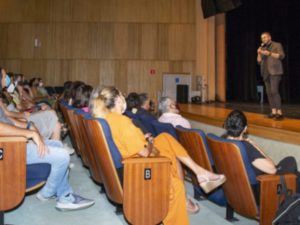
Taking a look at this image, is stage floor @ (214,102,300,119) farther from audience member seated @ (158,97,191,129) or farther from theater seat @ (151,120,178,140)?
theater seat @ (151,120,178,140)

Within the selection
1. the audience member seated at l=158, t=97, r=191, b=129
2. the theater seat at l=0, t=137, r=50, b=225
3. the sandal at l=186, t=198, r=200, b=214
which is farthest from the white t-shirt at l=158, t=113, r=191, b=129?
the theater seat at l=0, t=137, r=50, b=225

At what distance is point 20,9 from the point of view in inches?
454

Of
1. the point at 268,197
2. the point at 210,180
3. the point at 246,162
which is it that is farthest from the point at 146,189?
the point at 268,197

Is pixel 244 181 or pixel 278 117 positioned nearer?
pixel 244 181

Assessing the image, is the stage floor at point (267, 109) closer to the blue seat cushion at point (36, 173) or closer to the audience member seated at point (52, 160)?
the audience member seated at point (52, 160)

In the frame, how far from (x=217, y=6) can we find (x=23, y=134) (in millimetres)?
8122

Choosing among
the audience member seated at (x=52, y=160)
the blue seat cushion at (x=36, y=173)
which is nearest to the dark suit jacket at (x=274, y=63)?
the audience member seated at (x=52, y=160)

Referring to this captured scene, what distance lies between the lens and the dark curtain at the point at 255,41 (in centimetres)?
1074

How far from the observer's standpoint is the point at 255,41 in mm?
11555

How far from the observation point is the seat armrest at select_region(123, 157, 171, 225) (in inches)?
93.4

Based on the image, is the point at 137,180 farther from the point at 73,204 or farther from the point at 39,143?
the point at 73,204

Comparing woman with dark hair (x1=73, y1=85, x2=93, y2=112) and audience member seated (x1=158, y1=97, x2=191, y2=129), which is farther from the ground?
woman with dark hair (x1=73, y1=85, x2=93, y2=112)

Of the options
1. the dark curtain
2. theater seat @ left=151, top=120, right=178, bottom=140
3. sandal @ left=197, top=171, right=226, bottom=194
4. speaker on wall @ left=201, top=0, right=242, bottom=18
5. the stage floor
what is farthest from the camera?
the dark curtain

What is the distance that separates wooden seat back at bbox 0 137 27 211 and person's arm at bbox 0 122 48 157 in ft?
0.50
